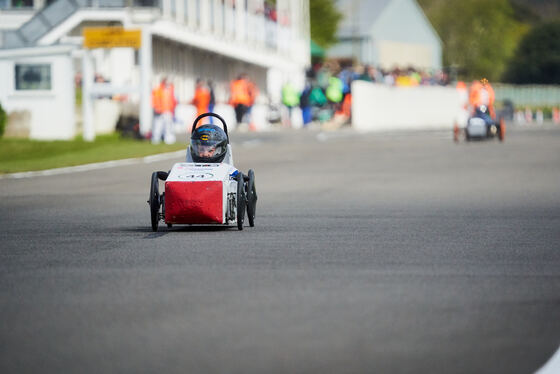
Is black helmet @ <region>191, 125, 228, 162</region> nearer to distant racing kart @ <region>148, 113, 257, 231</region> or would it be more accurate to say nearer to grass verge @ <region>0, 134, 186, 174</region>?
distant racing kart @ <region>148, 113, 257, 231</region>

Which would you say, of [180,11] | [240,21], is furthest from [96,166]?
[240,21]

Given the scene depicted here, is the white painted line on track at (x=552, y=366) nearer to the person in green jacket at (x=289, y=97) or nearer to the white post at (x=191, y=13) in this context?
the white post at (x=191, y=13)

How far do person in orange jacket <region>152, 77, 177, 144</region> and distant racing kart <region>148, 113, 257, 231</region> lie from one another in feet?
78.6

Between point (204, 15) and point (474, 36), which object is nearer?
point (204, 15)

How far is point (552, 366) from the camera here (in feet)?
21.0

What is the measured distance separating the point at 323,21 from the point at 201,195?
9588cm

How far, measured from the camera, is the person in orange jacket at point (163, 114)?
121ft

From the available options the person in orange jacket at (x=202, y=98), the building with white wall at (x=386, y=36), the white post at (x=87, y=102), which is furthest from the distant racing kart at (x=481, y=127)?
the building with white wall at (x=386, y=36)

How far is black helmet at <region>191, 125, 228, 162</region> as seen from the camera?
1320 cm

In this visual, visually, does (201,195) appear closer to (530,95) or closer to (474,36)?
(530,95)

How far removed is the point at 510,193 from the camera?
19.1 metres

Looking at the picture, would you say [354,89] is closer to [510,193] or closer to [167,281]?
[510,193]

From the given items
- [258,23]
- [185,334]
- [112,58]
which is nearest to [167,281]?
[185,334]

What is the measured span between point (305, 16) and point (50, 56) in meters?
38.5
